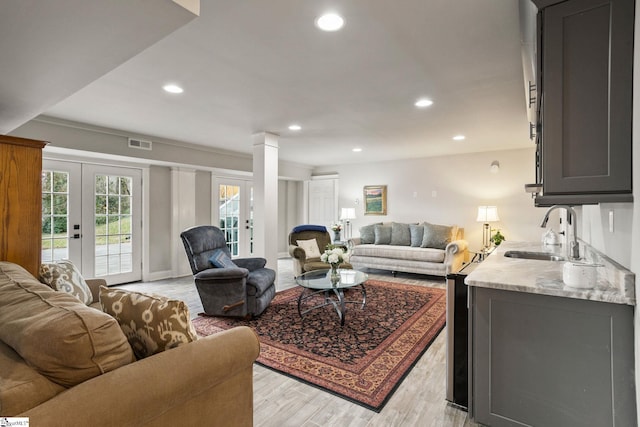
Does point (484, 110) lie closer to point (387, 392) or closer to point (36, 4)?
point (387, 392)

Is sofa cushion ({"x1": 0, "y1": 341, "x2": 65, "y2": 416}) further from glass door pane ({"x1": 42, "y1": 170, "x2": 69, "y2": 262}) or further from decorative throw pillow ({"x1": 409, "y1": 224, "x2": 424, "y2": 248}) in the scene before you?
decorative throw pillow ({"x1": 409, "y1": 224, "x2": 424, "y2": 248})

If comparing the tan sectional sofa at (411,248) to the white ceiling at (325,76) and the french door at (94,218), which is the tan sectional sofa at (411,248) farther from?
the french door at (94,218)

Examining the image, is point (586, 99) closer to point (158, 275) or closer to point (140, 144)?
point (140, 144)

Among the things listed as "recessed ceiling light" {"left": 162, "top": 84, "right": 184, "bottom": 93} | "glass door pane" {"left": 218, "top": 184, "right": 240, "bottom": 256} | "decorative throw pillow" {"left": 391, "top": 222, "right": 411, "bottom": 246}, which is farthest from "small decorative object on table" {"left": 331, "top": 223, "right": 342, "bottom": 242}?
"recessed ceiling light" {"left": 162, "top": 84, "right": 184, "bottom": 93}

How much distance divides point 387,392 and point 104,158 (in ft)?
16.1

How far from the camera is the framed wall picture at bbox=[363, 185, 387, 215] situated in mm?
6949

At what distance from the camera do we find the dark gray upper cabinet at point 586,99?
1270 mm

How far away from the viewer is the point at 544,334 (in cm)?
153

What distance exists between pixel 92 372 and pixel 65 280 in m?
1.68

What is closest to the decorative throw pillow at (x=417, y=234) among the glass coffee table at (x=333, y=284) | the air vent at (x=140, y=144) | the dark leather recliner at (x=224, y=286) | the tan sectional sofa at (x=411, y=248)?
the tan sectional sofa at (x=411, y=248)

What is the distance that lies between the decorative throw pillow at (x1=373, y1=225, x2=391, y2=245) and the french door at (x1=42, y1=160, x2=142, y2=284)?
14.0 feet

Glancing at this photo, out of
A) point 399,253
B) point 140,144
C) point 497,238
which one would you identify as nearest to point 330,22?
point 140,144

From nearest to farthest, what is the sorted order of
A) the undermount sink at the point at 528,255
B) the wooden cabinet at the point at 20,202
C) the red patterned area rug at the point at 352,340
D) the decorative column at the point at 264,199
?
the wooden cabinet at the point at 20,202 → the red patterned area rug at the point at 352,340 → the undermount sink at the point at 528,255 → the decorative column at the point at 264,199

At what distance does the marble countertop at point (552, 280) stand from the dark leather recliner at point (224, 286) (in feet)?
7.51
